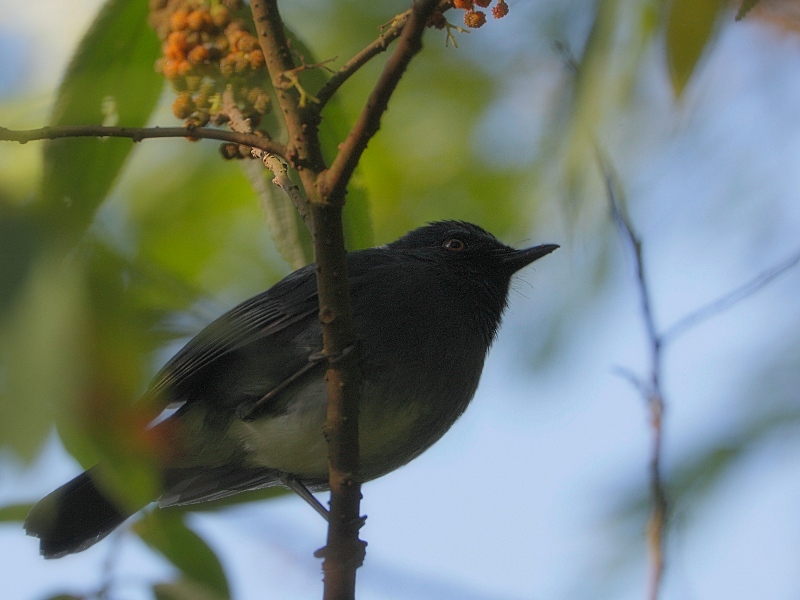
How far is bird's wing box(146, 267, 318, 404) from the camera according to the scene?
161 inches

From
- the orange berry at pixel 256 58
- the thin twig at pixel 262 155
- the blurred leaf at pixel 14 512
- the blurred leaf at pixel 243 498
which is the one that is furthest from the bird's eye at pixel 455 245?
the blurred leaf at pixel 14 512

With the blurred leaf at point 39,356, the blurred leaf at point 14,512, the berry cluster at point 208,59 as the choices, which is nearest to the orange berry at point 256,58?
the berry cluster at point 208,59

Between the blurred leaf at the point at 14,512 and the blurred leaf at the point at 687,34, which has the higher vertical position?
the blurred leaf at the point at 687,34

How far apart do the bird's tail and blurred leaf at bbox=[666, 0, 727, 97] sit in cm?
318

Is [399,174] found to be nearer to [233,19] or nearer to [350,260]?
[350,260]

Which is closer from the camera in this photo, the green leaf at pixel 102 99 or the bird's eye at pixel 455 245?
the green leaf at pixel 102 99

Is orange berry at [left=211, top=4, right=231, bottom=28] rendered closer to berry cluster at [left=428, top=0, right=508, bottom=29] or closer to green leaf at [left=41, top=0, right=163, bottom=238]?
green leaf at [left=41, top=0, right=163, bottom=238]

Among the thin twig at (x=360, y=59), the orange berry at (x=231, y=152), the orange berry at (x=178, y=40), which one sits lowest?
the thin twig at (x=360, y=59)

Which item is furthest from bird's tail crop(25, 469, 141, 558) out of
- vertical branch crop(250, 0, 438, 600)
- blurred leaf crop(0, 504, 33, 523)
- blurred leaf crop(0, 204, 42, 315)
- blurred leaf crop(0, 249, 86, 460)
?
blurred leaf crop(0, 249, 86, 460)

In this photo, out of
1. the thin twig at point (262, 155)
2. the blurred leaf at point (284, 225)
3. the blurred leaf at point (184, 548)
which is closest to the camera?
the blurred leaf at point (184, 548)

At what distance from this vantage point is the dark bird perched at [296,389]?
4.12 m

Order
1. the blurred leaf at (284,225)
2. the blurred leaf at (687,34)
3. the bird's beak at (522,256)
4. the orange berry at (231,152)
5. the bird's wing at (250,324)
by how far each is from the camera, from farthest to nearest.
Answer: the bird's beak at (522,256)
the bird's wing at (250,324)
the blurred leaf at (284,225)
the orange berry at (231,152)
the blurred leaf at (687,34)

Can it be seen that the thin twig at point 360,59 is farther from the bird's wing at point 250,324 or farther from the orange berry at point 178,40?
the bird's wing at point 250,324

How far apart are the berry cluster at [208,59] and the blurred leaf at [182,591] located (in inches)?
57.6
